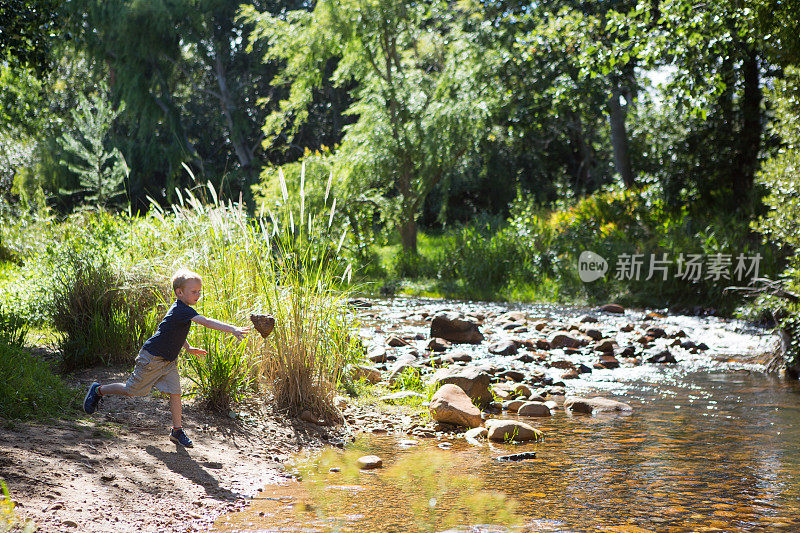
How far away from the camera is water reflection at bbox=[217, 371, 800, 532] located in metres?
3.64

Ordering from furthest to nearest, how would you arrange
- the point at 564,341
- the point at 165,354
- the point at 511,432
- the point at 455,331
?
1. the point at 455,331
2. the point at 564,341
3. the point at 511,432
4. the point at 165,354

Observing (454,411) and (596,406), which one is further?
(596,406)

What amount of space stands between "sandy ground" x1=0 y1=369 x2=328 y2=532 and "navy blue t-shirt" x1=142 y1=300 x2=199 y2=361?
50cm

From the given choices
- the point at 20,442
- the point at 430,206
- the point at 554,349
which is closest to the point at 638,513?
the point at 20,442

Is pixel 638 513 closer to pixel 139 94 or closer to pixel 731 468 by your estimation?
pixel 731 468

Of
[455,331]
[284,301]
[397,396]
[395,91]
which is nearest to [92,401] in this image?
[284,301]

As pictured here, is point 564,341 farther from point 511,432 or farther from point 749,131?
point 749,131

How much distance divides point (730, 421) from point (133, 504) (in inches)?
183

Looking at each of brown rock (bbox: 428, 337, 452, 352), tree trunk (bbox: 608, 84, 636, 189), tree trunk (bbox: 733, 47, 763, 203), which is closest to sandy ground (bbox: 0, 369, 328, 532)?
brown rock (bbox: 428, 337, 452, 352)

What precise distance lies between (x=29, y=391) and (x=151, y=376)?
0.78 meters

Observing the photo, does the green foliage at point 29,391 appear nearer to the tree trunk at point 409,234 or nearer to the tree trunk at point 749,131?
the tree trunk at point 409,234

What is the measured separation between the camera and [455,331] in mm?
9727

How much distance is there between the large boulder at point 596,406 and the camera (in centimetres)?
629

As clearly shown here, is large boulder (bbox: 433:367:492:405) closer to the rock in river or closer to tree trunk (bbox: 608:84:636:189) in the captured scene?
the rock in river
